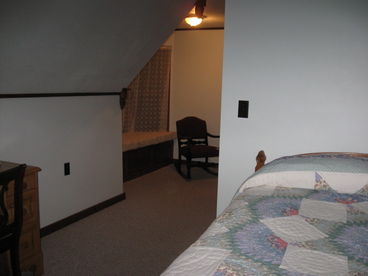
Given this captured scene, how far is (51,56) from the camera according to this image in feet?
8.15

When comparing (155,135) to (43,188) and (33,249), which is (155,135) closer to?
(43,188)

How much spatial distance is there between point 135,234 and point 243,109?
1.46 metres

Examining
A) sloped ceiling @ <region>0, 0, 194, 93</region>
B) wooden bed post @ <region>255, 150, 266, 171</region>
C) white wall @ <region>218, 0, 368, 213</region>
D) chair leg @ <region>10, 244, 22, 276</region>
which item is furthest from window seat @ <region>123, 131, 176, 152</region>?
chair leg @ <region>10, 244, 22, 276</region>

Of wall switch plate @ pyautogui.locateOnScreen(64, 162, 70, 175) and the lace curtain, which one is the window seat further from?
wall switch plate @ pyautogui.locateOnScreen(64, 162, 70, 175)

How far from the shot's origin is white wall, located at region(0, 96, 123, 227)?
103 inches

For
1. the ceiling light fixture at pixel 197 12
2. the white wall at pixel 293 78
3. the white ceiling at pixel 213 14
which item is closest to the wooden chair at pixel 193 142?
the white ceiling at pixel 213 14

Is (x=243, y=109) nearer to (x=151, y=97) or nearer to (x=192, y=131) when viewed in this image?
(x=192, y=131)

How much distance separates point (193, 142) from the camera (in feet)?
16.4

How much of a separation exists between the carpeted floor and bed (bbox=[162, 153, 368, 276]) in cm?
116

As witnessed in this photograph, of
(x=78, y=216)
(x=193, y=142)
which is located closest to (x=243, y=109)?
(x=78, y=216)

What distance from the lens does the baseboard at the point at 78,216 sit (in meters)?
2.88

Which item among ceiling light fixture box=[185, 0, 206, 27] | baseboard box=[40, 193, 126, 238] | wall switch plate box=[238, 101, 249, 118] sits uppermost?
ceiling light fixture box=[185, 0, 206, 27]

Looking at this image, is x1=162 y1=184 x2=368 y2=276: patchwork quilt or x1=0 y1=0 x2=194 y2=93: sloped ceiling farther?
x1=0 y1=0 x2=194 y2=93: sloped ceiling

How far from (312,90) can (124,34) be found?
61.8 inches
